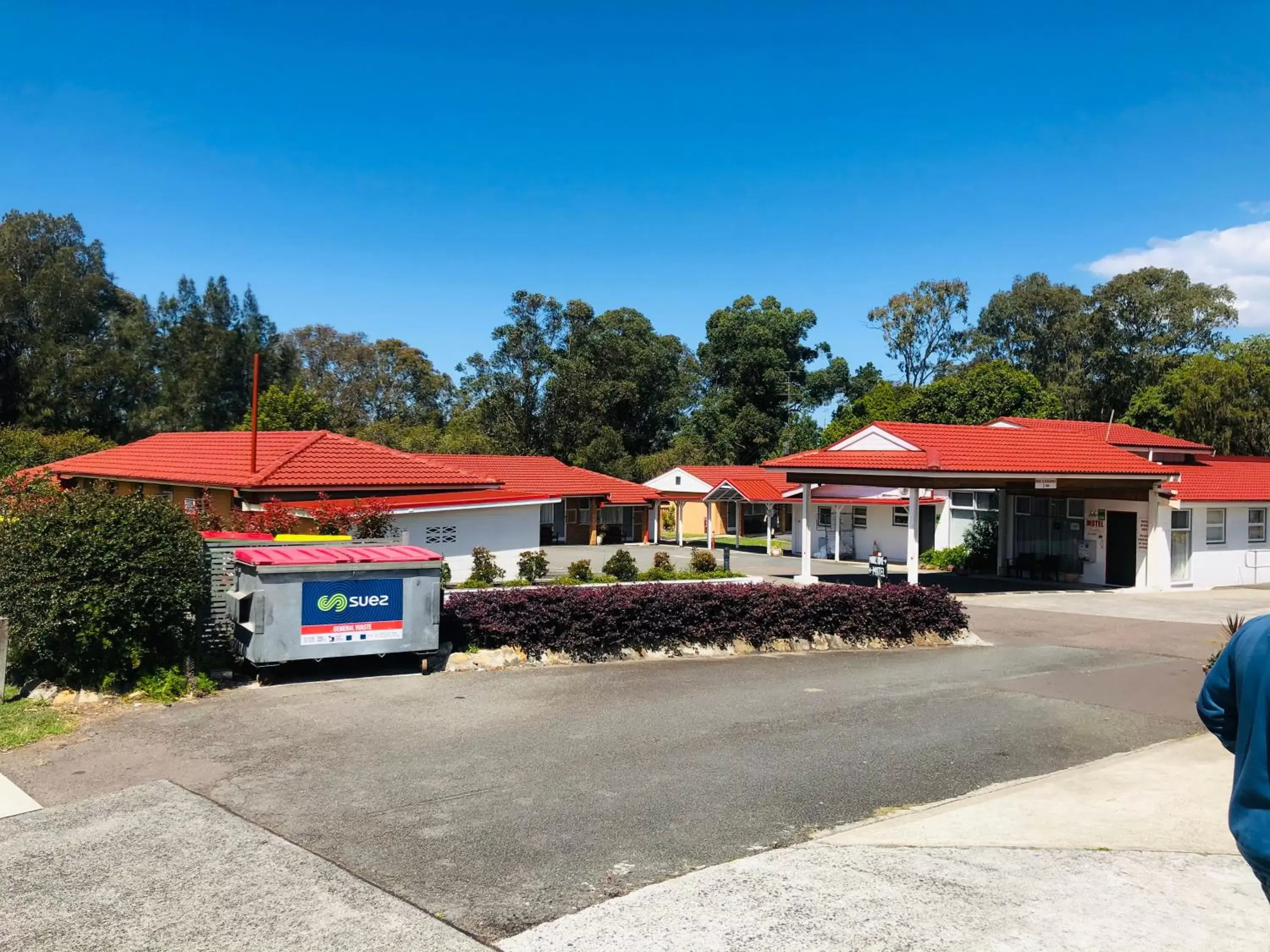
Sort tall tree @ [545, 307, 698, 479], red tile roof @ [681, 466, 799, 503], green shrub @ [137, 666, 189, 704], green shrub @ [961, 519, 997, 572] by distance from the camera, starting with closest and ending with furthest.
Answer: green shrub @ [137, 666, 189, 704] < green shrub @ [961, 519, 997, 572] < red tile roof @ [681, 466, 799, 503] < tall tree @ [545, 307, 698, 479]

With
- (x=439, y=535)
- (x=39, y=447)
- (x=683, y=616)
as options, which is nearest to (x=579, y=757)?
(x=683, y=616)

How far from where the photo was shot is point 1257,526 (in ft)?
95.2

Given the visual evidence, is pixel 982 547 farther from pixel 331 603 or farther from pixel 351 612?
pixel 331 603

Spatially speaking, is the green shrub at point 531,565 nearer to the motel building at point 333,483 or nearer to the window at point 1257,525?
the motel building at point 333,483

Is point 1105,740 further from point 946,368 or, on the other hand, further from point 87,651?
point 946,368

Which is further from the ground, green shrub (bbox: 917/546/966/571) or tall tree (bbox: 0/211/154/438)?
tall tree (bbox: 0/211/154/438)

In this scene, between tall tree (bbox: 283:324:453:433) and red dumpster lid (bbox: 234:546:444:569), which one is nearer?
red dumpster lid (bbox: 234:546:444:569)

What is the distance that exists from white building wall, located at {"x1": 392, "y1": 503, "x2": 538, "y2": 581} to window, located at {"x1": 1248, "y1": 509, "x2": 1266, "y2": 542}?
20734 mm

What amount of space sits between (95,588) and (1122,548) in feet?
86.5

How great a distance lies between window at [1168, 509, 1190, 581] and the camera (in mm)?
27266

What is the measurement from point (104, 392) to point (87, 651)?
5242 centimetres

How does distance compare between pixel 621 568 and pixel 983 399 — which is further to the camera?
pixel 983 399

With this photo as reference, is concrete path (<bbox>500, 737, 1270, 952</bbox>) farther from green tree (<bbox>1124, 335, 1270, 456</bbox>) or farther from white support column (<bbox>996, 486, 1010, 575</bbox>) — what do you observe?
green tree (<bbox>1124, 335, 1270, 456</bbox>)

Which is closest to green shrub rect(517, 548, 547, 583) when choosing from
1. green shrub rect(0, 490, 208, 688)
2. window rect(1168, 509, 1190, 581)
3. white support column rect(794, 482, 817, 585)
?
white support column rect(794, 482, 817, 585)
